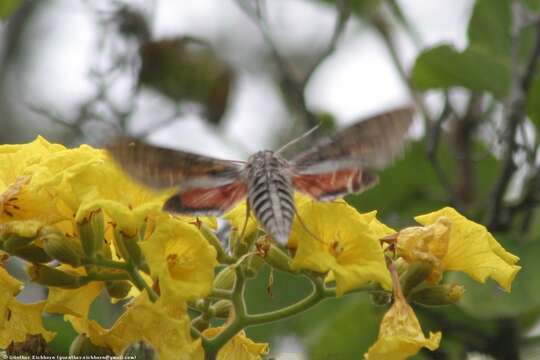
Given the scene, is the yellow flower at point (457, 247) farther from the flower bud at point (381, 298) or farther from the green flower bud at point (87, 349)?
the green flower bud at point (87, 349)

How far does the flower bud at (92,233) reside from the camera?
2.27 meters

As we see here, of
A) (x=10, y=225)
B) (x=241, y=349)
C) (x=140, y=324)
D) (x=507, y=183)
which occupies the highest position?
(x=10, y=225)

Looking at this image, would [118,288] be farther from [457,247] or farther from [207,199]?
[457,247]

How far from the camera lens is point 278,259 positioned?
2293 mm

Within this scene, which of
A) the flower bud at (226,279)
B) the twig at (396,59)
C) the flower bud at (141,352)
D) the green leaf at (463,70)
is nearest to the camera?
the flower bud at (141,352)

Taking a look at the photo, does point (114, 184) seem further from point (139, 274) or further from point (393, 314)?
point (393, 314)

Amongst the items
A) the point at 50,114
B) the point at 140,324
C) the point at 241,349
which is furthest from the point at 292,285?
the point at 140,324

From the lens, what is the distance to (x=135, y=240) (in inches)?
89.2

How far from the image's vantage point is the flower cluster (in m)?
2.18

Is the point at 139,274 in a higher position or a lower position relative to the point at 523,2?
higher

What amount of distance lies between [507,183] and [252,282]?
967 mm

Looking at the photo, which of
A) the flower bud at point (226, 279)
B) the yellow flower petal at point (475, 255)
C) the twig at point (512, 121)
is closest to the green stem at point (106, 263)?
the flower bud at point (226, 279)

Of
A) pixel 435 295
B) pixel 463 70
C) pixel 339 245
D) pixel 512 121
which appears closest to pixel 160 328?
pixel 339 245

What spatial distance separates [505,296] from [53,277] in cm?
179
